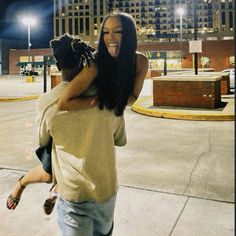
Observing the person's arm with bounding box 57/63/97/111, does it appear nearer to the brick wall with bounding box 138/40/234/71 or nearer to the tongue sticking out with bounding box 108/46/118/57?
the tongue sticking out with bounding box 108/46/118/57

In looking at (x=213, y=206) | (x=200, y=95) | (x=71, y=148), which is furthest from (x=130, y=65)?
(x=200, y=95)

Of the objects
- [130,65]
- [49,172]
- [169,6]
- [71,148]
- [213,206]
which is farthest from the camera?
[169,6]

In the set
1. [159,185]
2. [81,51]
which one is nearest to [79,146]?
[81,51]

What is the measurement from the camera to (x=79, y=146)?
186 cm

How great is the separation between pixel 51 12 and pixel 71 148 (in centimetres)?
14575

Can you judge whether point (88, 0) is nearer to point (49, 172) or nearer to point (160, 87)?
point (160, 87)

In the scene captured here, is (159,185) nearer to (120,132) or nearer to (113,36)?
(120,132)

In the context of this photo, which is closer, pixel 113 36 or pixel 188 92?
pixel 113 36

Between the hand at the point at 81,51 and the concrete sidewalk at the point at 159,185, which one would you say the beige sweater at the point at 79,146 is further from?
the concrete sidewalk at the point at 159,185

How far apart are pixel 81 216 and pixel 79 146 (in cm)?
39

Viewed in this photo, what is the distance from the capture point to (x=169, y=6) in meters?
135

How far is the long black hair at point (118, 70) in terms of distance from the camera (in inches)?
74.0

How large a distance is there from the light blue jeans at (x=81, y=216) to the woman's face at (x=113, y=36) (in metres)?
0.83

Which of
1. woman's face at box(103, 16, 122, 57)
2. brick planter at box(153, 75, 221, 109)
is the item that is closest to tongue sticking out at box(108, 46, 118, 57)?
woman's face at box(103, 16, 122, 57)
